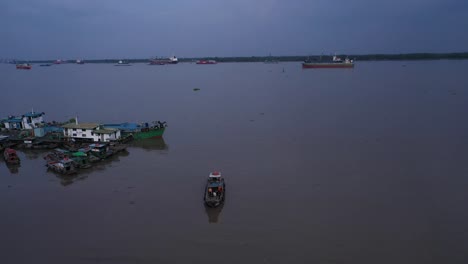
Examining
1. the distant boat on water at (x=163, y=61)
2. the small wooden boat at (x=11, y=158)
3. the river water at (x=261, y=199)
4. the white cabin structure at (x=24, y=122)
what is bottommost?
the river water at (x=261, y=199)

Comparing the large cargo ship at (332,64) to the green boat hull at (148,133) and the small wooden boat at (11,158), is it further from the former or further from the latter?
the small wooden boat at (11,158)

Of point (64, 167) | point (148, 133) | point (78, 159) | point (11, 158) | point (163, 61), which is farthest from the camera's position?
point (163, 61)

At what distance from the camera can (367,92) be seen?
3775 cm

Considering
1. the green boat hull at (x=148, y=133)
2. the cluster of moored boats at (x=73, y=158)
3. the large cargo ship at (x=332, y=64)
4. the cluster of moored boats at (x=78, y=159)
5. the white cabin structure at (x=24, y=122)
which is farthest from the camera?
the large cargo ship at (x=332, y=64)

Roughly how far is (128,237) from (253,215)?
12.3 ft

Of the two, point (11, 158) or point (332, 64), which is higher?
point (332, 64)

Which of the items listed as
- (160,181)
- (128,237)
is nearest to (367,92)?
(160,181)

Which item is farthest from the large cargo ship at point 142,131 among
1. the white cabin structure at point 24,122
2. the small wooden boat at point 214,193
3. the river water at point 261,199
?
the small wooden boat at point 214,193

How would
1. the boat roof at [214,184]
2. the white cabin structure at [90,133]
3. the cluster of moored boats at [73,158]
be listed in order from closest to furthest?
the boat roof at [214,184], the cluster of moored boats at [73,158], the white cabin structure at [90,133]

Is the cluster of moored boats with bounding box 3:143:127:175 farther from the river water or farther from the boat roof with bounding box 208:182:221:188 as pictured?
the boat roof with bounding box 208:182:221:188

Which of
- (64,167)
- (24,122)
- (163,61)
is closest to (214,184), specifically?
(64,167)

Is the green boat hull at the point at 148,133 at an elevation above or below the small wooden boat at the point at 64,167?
above

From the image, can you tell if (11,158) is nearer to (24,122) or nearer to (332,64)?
(24,122)

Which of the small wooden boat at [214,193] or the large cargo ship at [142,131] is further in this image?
the large cargo ship at [142,131]
